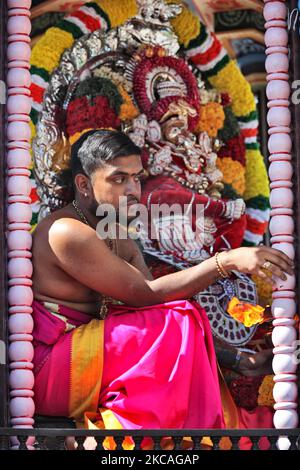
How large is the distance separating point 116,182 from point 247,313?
2.47 feet

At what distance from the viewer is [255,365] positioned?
233 inches

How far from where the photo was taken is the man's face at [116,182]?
5609 mm

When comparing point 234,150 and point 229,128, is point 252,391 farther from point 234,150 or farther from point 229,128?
point 229,128

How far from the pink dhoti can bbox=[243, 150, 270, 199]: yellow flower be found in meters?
1.15

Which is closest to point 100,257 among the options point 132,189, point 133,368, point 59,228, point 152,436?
point 59,228

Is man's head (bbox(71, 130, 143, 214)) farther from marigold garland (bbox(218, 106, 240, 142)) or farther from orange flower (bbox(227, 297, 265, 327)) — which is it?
marigold garland (bbox(218, 106, 240, 142))

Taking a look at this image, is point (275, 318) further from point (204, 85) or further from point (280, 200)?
point (204, 85)

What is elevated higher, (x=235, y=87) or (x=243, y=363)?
(x=235, y=87)

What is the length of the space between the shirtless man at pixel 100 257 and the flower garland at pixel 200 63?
0.48 meters

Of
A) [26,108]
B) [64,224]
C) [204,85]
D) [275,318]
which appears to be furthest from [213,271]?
[204,85]

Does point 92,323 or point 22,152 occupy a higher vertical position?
point 22,152
